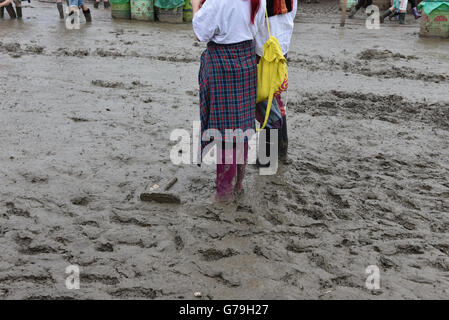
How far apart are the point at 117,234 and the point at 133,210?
1.03 feet

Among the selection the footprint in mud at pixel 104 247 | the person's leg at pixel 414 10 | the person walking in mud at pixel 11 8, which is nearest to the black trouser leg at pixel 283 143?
the footprint in mud at pixel 104 247

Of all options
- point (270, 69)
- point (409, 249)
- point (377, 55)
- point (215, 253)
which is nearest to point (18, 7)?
point (377, 55)

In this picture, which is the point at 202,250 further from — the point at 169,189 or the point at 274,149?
the point at 274,149

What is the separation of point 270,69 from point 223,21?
49 cm

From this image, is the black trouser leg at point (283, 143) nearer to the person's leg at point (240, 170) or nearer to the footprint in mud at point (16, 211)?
the person's leg at point (240, 170)

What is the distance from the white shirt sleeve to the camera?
2.67 meters

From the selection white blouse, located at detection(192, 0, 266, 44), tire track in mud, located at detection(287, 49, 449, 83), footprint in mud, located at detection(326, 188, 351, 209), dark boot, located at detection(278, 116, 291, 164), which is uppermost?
white blouse, located at detection(192, 0, 266, 44)

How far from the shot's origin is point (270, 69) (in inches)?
118

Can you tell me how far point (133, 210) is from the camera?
10.3 feet

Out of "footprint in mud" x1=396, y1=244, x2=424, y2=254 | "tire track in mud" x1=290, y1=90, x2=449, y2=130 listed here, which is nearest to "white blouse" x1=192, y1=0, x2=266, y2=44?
"footprint in mud" x1=396, y1=244, x2=424, y2=254

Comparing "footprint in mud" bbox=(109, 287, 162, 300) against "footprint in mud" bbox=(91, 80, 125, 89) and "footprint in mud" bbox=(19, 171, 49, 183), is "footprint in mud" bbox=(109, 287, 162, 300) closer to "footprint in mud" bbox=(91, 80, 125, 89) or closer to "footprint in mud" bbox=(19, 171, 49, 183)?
"footprint in mud" bbox=(19, 171, 49, 183)

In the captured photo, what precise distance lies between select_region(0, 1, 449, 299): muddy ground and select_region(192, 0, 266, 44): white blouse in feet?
3.96

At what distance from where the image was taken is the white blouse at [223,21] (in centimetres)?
267
